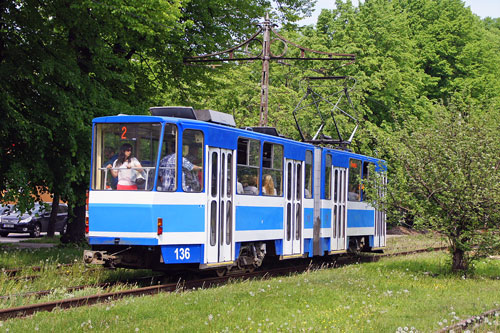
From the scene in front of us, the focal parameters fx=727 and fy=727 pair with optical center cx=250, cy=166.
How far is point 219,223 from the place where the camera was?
557 inches

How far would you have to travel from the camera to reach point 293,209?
57.0ft

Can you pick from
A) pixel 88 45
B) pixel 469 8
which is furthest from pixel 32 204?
pixel 469 8

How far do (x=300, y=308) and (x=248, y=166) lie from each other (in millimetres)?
4848

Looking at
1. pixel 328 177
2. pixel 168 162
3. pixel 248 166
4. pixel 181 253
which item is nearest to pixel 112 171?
pixel 168 162

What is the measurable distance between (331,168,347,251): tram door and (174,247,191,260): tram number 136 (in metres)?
7.10

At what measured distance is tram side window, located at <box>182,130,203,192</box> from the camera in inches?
527

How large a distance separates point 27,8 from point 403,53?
89.6 feet

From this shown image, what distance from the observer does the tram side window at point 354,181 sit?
20.9 metres

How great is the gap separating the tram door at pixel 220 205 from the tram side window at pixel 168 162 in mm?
838

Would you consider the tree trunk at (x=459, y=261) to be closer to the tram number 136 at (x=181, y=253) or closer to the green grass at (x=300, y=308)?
the green grass at (x=300, y=308)

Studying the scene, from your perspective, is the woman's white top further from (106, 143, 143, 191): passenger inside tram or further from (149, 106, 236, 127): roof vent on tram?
(149, 106, 236, 127): roof vent on tram

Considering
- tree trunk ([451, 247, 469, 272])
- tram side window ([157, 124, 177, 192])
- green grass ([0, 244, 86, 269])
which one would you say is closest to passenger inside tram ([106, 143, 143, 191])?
tram side window ([157, 124, 177, 192])

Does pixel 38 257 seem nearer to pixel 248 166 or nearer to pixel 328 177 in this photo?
pixel 248 166

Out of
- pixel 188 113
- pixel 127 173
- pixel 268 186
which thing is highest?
pixel 188 113
